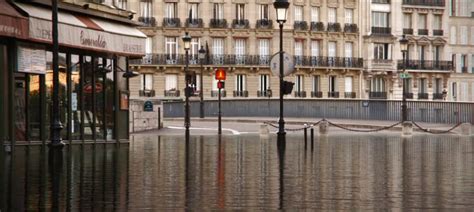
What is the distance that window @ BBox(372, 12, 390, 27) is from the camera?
99438 mm

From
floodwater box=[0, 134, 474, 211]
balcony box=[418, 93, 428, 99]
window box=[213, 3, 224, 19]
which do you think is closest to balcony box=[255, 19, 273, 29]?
window box=[213, 3, 224, 19]

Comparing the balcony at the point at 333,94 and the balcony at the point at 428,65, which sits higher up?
the balcony at the point at 428,65

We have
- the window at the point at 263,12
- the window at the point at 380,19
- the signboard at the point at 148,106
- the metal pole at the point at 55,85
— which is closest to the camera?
the metal pole at the point at 55,85

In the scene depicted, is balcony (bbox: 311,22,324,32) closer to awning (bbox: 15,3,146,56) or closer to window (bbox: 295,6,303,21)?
window (bbox: 295,6,303,21)

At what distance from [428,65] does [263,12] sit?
1817cm

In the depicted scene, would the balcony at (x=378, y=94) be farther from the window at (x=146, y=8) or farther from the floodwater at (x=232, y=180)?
the floodwater at (x=232, y=180)

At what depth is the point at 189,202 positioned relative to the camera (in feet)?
48.8

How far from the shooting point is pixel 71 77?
30906mm

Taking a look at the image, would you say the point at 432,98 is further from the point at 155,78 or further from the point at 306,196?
the point at 306,196

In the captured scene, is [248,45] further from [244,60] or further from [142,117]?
[142,117]

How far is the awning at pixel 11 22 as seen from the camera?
985 inches

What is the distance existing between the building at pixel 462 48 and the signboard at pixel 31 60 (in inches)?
3161

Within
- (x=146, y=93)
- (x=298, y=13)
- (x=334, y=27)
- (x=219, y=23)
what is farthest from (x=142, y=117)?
(x=334, y=27)

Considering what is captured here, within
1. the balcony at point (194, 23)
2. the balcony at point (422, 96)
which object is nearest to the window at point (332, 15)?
the balcony at point (422, 96)
